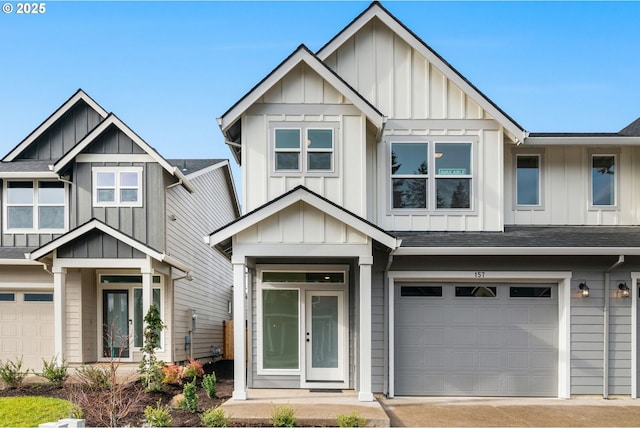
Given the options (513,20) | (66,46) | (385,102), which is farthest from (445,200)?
(66,46)

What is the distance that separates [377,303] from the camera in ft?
35.7

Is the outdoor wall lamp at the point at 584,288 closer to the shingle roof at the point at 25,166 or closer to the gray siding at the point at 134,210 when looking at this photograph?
the gray siding at the point at 134,210

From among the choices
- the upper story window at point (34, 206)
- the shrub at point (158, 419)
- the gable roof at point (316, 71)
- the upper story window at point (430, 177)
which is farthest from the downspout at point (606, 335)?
the upper story window at point (34, 206)

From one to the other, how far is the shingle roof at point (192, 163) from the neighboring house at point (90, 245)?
1.94m

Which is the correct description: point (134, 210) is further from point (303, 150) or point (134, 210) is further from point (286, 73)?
point (286, 73)

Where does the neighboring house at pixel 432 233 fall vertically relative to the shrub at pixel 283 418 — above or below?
above

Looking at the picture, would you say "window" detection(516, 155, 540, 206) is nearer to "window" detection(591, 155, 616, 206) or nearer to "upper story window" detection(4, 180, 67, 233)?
"window" detection(591, 155, 616, 206)

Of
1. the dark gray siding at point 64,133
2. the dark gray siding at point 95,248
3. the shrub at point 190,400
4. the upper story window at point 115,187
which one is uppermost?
the dark gray siding at point 64,133

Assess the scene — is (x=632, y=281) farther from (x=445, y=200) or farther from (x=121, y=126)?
(x=121, y=126)

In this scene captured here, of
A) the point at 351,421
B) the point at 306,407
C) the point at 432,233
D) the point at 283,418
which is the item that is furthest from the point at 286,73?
the point at 351,421

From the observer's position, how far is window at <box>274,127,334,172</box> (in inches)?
436

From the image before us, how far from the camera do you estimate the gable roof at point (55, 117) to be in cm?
1464

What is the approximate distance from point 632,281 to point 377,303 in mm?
5263

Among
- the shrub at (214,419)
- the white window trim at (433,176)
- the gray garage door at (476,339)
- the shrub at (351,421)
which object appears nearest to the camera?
the shrub at (351,421)
